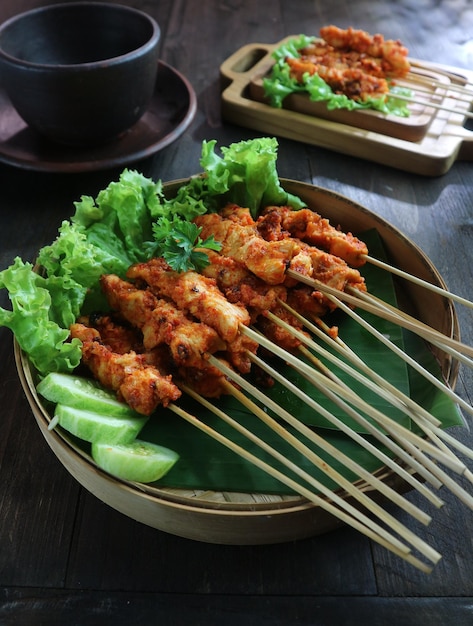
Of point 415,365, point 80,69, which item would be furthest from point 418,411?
point 80,69

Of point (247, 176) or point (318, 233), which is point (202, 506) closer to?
point (318, 233)

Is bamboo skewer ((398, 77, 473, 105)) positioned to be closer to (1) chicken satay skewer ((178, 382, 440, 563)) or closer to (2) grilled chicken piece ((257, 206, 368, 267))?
(2) grilled chicken piece ((257, 206, 368, 267))

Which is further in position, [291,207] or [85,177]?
[85,177]

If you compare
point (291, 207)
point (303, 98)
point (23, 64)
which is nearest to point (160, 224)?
point (291, 207)

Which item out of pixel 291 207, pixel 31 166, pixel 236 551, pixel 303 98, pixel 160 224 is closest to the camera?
pixel 236 551

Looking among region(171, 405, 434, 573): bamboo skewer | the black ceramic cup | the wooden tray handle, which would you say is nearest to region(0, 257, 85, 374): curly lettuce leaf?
region(171, 405, 434, 573): bamboo skewer

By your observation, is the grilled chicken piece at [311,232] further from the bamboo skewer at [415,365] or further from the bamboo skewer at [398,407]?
the bamboo skewer at [398,407]

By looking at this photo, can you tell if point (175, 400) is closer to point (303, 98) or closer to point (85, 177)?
point (85, 177)
